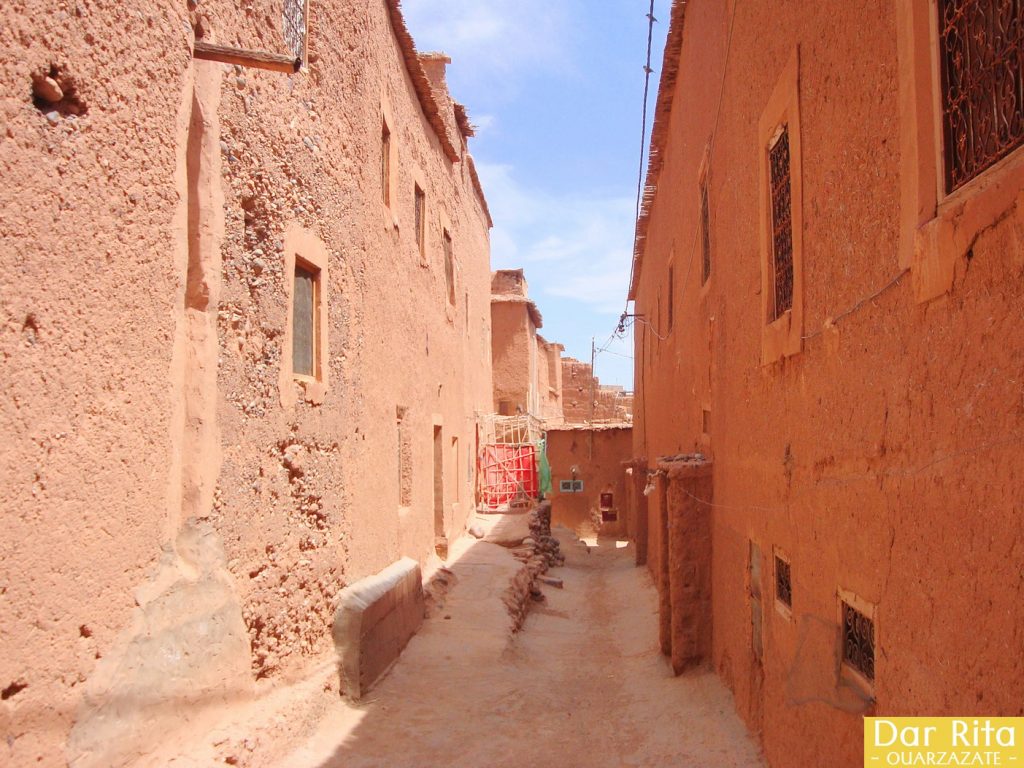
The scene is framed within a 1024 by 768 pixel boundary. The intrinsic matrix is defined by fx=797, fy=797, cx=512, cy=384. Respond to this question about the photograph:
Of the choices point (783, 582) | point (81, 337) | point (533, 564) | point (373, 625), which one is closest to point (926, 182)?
point (783, 582)

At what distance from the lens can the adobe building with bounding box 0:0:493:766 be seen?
3225mm

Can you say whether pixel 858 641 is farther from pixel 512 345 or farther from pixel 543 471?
pixel 512 345

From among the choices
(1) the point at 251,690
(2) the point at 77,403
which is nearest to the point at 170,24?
(2) the point at 77,403

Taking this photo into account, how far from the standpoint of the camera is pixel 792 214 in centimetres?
459

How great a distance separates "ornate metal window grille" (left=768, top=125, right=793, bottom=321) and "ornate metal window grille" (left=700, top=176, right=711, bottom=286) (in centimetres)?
286

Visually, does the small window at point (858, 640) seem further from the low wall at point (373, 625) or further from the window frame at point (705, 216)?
the window frame at point (705, 216)

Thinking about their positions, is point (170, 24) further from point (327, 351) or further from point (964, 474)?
point (964, 474)

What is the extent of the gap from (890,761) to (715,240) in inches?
214

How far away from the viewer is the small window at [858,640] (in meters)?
3.44

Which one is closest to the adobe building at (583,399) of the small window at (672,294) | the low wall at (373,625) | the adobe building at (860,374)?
the small window at (672,294)

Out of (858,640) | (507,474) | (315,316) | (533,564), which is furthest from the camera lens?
(507,474)

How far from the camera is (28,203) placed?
3.17m

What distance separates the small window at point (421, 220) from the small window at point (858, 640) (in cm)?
895

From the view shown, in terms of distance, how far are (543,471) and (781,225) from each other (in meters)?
16.3
